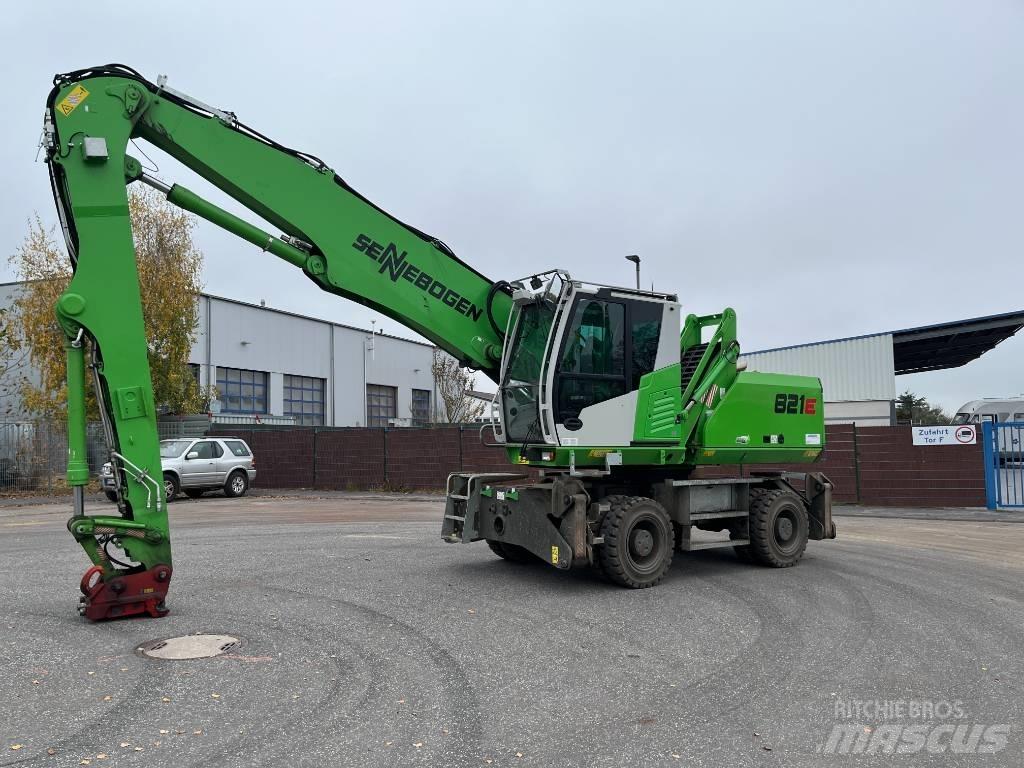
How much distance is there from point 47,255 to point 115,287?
24023mm

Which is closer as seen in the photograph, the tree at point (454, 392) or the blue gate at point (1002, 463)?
the blue gate at point (1002, 463)

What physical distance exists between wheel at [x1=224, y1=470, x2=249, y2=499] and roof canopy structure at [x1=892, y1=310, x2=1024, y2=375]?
867 inches

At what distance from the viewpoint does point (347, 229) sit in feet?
26.7

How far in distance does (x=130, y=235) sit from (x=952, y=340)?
30.9 meters

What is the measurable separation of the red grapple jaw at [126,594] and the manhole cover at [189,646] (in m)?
0.75

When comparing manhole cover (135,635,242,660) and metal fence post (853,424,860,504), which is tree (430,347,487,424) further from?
manhole cover (135,635,242,660)

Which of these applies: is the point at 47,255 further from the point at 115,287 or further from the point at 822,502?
the point at 822,502

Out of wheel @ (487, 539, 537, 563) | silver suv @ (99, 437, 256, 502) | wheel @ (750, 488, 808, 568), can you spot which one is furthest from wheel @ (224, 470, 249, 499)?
wheel @ (750, 488, 808, 568)

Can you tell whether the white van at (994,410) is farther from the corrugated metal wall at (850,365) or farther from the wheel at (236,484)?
the wheel at (236,484)

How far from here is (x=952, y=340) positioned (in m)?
30.6

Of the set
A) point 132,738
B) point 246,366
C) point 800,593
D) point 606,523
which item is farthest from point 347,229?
point 246,366

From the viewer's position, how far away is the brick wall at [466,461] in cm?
1834

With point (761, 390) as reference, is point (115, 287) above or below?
above

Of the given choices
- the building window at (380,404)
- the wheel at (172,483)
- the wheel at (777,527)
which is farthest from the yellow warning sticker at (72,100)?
the building window at (380,404)
